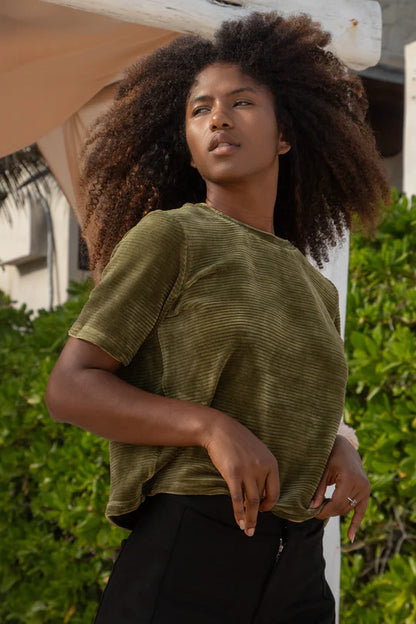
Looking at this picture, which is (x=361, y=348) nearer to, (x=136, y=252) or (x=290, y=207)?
(x=290, y=207)

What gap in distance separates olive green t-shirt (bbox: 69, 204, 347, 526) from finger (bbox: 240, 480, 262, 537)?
88 millimetres

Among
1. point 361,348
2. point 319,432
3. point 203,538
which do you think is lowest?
point 361,348

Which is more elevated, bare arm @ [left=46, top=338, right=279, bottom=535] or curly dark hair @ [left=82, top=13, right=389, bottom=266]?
curly dark hair @ [left=82, top=13, right=389, bottom=266]

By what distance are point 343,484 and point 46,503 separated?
10.1ft

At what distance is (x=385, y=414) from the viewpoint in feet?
11.1

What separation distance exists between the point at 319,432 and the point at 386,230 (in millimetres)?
2257

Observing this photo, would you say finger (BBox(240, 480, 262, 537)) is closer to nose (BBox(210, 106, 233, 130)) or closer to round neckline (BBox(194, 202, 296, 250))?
round neckline (BBox(194, 202, 296, 250))

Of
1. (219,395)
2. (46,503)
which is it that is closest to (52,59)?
(219,395)

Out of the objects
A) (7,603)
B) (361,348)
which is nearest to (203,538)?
(361,348)

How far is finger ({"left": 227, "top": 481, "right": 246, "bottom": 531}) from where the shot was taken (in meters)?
1.40

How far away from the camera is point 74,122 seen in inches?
132

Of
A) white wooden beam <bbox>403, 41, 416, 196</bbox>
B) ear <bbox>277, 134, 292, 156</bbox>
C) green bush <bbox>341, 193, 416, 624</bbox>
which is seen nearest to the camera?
ear <bbox>277, 134, 292, 156</bbox>

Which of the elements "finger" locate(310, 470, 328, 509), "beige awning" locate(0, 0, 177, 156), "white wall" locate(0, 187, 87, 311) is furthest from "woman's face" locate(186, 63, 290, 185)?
"white wall" locate(0, 187, 87, 311)

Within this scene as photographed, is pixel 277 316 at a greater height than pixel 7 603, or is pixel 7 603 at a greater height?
pixel 277 316
